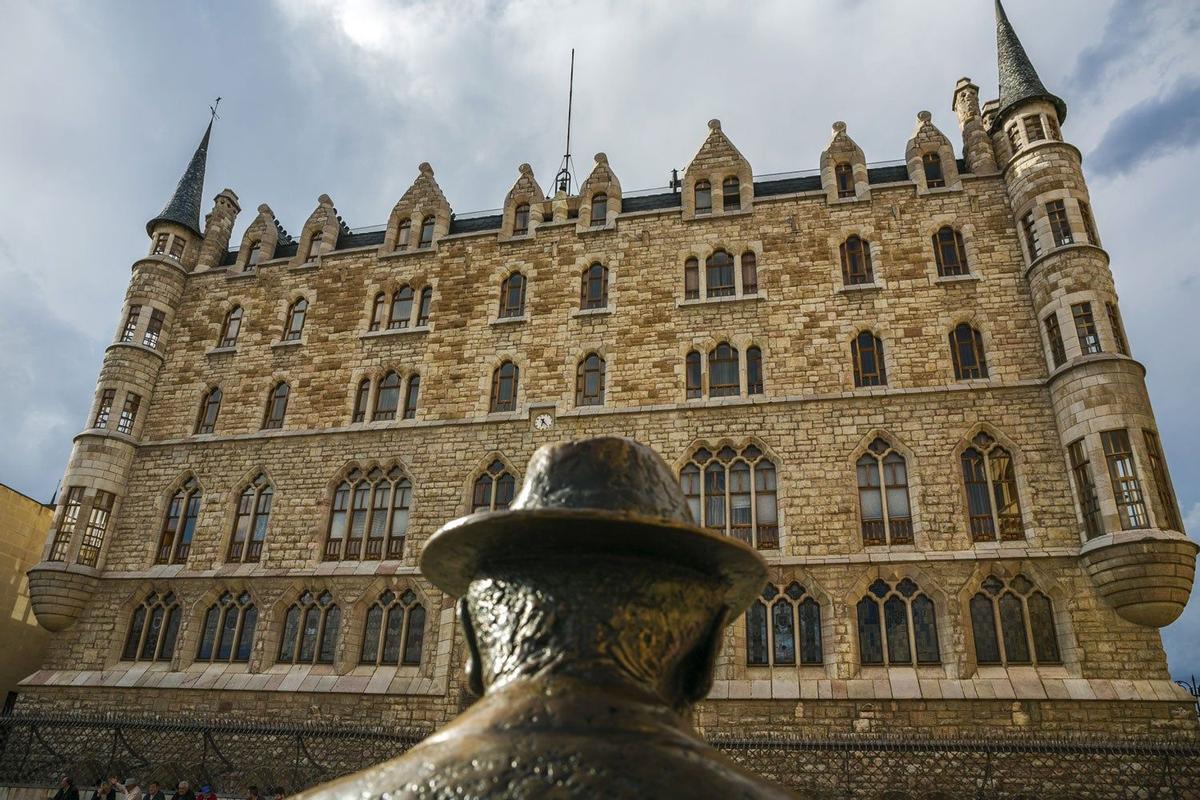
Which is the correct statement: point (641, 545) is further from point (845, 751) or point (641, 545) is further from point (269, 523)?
point (269, 523)

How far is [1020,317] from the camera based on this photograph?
14797 millimetres

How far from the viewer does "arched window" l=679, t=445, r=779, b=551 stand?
47.0ft

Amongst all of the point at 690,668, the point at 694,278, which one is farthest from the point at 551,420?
the point at 690,668

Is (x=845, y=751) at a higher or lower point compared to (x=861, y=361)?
lower

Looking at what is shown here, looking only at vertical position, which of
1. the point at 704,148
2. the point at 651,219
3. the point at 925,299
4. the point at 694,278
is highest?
the point at 704,148

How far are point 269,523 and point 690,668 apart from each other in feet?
55.2

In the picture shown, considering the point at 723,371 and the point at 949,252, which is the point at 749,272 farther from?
the point at 949,252

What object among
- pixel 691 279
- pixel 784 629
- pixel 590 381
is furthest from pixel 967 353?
pixel 590 381

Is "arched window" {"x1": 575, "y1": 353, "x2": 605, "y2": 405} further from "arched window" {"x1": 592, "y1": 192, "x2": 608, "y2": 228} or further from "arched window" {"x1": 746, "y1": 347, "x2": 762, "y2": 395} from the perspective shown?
"arched window" {"x1": 592, "y1": 192, "x2": 608, "y2": 228}

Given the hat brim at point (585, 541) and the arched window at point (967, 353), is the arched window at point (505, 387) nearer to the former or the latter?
the arched window at point (967, 353)

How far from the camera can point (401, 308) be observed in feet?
60.8

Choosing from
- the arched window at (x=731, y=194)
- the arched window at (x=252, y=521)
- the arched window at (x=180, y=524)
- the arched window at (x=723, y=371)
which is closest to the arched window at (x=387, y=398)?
the arched window at (x=252, y=521)

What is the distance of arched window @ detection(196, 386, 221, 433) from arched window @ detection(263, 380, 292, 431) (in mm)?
1259

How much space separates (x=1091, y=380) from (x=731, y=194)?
27.0 feet
